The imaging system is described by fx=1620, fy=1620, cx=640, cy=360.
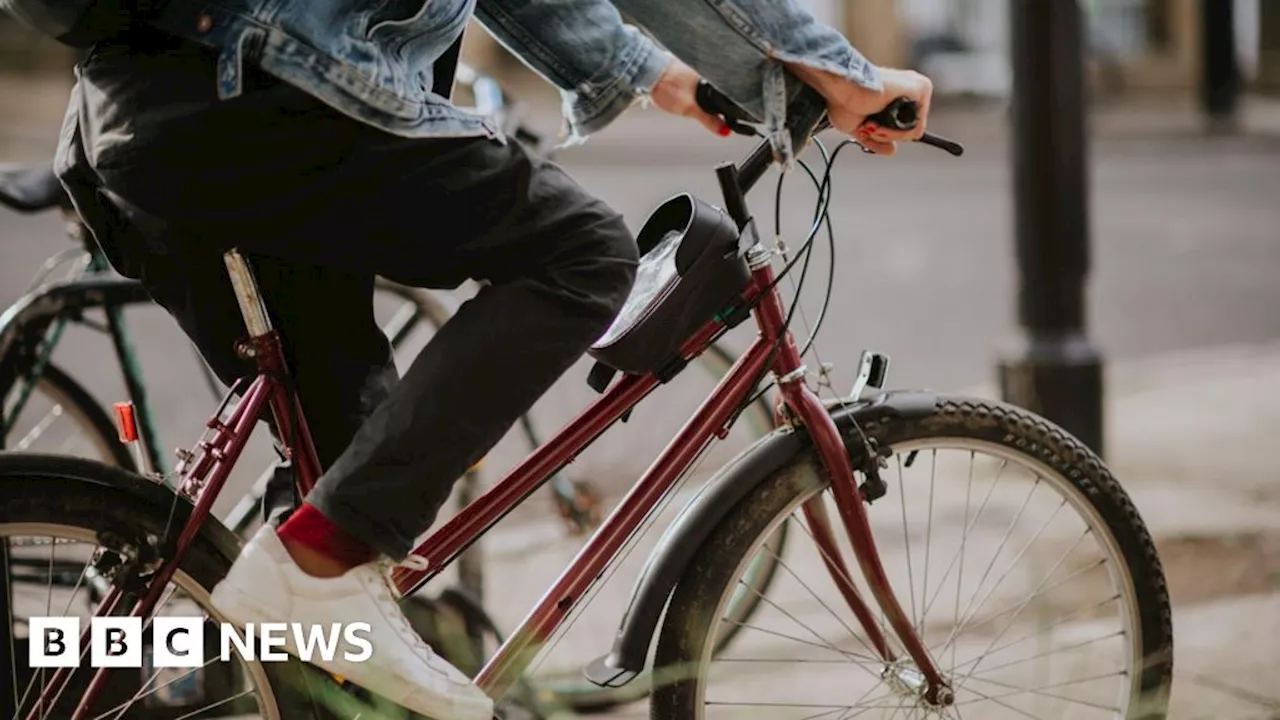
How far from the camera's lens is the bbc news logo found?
206 centimetres

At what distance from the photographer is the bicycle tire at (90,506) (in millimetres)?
2035

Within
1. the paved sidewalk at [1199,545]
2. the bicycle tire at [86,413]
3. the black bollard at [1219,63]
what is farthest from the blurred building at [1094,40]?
the bicycle tire at [86,413]

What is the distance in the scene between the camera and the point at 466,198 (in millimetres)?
1965

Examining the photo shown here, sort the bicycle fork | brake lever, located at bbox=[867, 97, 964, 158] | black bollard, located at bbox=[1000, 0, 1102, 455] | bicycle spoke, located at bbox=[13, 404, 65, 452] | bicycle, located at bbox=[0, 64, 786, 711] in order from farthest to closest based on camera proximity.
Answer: black bollard, located at bbox=[1000, 0, 1102, 455]
bicycle spoke, located at bbox=[13, 404, 65, 452]
bicycle, located at bbox=[0, 64, 786, 711]
the bicycle fork
brake lever, located at bbox=[867, 97, 964, 158]

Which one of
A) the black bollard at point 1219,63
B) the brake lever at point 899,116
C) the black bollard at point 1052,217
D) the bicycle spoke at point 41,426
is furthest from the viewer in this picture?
the black bollard at point 1219,63

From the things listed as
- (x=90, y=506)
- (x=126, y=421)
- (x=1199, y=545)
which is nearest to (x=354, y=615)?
(x=90, y=506)

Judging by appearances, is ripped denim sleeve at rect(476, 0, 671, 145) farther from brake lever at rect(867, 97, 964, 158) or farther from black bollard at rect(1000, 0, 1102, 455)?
black bollard at rect(1000, 0, 1102, 455)

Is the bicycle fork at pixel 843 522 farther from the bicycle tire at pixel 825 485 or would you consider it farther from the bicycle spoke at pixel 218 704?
the bicycle spoke at pixel 218 704

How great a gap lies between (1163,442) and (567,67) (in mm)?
3468

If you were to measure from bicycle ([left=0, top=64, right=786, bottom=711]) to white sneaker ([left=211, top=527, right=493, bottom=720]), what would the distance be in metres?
0.74

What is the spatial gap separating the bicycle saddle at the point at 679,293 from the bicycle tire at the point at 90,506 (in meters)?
0.59

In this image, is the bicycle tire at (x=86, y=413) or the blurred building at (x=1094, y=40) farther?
the blurred building at (x=1094, y=40)

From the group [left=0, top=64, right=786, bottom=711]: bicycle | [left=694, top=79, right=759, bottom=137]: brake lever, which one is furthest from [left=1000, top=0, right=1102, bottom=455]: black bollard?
[left=694, top=79, right=759, bottom=137]: brake lever

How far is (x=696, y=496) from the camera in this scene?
234 centimetres
